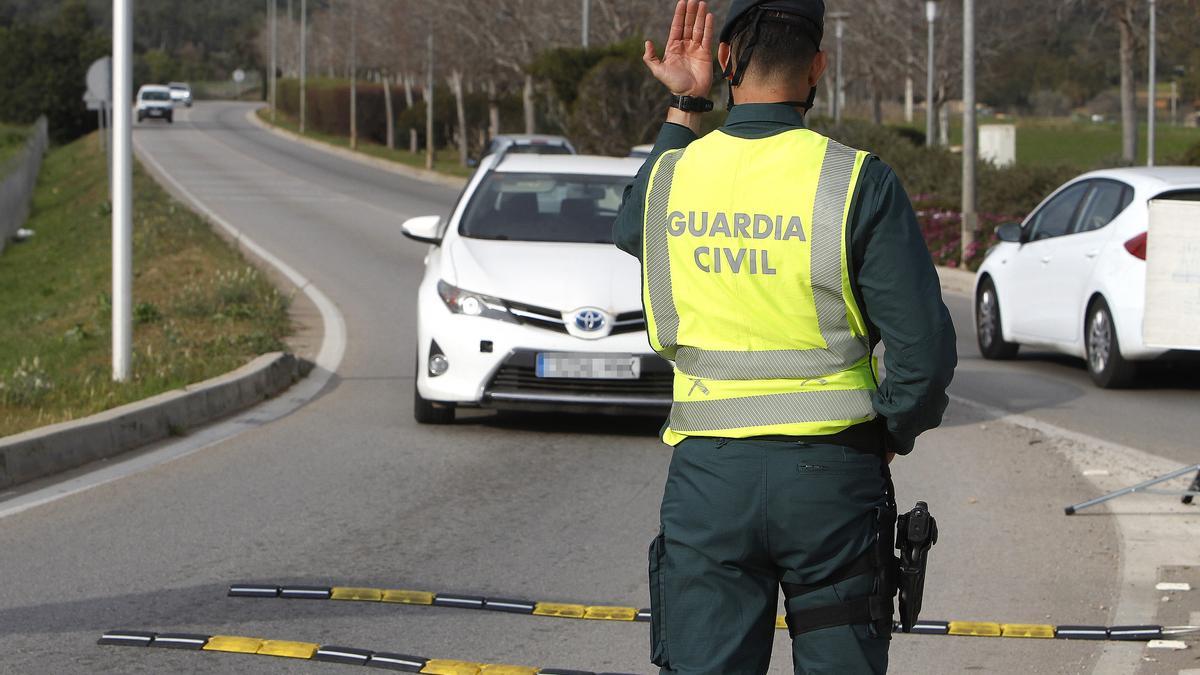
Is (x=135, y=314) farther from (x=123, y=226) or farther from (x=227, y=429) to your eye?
(x=227, y=429)

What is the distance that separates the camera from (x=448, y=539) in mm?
7164

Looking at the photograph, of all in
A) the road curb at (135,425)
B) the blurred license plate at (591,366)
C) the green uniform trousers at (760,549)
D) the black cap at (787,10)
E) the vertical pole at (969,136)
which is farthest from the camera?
the vertical pole at (969,136)

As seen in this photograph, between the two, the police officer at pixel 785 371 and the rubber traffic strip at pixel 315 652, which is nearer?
the police officer at pixel 785 371

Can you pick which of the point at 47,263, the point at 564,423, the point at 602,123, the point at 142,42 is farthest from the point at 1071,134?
the point at 142,42

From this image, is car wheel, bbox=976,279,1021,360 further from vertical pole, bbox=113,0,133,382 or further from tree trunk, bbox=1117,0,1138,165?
tree trunk, bbox=1117,0,1138,165

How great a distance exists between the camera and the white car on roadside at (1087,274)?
39.4 feet

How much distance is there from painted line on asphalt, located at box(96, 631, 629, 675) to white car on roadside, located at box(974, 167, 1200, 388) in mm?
7464

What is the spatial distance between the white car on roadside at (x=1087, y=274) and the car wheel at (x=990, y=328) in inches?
0.4

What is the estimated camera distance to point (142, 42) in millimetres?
178875

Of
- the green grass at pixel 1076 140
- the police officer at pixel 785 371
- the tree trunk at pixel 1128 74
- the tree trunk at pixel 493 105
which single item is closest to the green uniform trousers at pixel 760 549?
the police officer at pixel 785 371

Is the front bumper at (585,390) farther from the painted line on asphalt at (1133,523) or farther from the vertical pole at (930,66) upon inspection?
the vertical pole at (930,66)

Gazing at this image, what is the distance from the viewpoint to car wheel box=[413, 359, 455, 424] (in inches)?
401

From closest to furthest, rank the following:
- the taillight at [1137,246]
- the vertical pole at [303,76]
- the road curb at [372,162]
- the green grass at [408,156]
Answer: the taillight at [1137,246], the road curb at [372,162], the green grass at [408,156], the vertical pole at [303,76]

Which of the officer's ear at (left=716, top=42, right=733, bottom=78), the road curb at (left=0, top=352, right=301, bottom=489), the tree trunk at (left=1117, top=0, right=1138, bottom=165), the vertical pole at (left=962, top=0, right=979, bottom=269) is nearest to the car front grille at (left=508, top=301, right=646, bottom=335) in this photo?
the road curb at (left=0, top=352, right=301, bottom=489)
